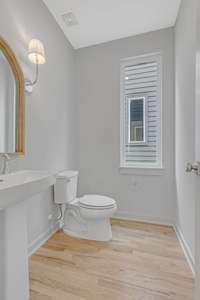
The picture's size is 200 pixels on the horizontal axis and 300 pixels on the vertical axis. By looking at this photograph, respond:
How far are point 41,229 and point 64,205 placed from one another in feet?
1.20

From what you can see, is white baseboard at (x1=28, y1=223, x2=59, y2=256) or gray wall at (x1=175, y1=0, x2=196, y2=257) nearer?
gray wall at (x1=175, y1=0, x2=196, y2=257)

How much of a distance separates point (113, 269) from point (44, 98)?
1795 mm

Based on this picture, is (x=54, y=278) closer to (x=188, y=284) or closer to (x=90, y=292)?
(x=90, y=292)

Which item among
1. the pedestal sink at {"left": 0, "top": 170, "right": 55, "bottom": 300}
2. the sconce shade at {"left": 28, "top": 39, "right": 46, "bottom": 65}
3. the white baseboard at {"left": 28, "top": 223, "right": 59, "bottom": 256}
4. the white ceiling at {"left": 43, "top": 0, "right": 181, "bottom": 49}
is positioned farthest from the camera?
the white ceiling at {"left": 43, "top": 0, "right": 181, "bottom": 49}

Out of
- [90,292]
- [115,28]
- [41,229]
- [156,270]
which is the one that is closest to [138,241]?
[156,270]

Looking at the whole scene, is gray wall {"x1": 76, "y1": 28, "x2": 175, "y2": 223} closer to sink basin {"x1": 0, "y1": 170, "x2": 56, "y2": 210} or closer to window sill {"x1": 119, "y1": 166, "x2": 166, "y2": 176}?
window sill {"x1": 119, "y1": 166, "x2": 166, "y2": 176}

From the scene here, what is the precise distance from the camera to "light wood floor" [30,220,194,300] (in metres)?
1.30

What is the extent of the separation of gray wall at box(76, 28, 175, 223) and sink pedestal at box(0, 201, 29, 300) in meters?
1.57

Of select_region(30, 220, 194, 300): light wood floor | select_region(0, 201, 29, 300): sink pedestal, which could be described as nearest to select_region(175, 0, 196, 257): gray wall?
select_region(30, 220, 194, 300): light wood floor

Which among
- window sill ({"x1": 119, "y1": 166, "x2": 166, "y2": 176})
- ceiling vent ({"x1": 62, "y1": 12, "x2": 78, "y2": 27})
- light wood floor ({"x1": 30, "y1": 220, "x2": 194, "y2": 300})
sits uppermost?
ceiling vent ({"x1": 62, "y1": 12, "x2": 78, "y2": 27})

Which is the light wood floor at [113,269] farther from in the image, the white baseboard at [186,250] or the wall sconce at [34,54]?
the wall sconce at [34,54]

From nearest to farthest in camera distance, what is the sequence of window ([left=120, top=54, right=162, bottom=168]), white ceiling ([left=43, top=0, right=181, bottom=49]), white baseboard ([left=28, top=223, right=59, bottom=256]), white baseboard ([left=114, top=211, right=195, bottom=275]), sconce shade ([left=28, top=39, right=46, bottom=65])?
1. sconce shade ([left=28, top=39, right=46, bottom=65])
2. white baseboard ([left=28, top=223, right=59, bottom=256])
3. white baseboard ([left=114, top=211, right=195, bottom=275])
4. white ceiling ([left=43, top=0, right=181, bottom=49])
5. window ([left=120, top=54, right=162, bottom=168])

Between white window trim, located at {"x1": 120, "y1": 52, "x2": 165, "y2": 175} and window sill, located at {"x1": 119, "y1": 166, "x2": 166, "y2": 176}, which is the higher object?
white window trim, located at {"x1": 120, "y1": 52, "x2": 165, "y2": 175}

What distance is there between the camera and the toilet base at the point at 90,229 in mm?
2031
